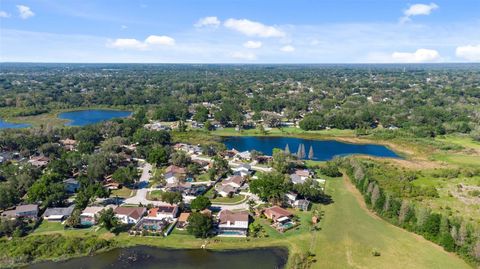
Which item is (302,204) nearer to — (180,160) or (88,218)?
(180,160)

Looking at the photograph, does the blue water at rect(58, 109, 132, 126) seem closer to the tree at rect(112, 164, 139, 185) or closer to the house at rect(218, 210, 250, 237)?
the tree at rect(112, 164, 139, 185)

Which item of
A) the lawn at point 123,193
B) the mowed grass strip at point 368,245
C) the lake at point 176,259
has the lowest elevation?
the lake at point 176,259

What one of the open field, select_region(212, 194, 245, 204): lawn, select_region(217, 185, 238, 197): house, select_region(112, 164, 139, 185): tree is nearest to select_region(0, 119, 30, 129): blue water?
select_region(112, 164, 139, 185): tree

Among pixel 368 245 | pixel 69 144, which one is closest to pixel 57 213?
pixel 69 144

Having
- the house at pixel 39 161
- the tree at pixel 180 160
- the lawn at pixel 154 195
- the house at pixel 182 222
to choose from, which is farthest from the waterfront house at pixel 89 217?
the house at pixel 39 161

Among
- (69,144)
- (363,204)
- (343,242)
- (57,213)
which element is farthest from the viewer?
(69,144)

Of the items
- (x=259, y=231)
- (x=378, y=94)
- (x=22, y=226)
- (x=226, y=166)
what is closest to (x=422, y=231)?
(x=259, y=231)

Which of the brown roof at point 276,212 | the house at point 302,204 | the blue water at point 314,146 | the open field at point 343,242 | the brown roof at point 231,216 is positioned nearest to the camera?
the open field at point 343,242

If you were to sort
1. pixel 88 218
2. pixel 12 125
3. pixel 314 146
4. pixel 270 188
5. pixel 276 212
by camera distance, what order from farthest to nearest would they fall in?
pixel 12 125
pixel 314 146
pixel 270 188
pixel 276 212
pixel 88 218

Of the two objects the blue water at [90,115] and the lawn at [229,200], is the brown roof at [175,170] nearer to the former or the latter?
the lawn at [229,200]
